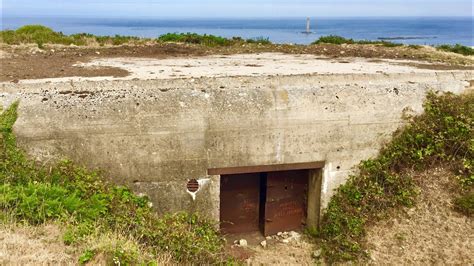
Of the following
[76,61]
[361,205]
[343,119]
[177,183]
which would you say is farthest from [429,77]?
[76,61]

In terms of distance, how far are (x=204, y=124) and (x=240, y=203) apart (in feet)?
4.63

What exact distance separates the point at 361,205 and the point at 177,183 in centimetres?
211

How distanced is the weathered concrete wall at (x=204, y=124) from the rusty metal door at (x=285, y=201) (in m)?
0.43

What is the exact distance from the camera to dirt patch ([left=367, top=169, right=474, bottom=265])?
457cm

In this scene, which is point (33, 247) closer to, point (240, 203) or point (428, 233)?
point (240, 203)

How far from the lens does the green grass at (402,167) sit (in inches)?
197

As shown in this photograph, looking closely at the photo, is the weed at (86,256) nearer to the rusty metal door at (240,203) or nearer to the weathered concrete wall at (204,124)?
the weathered concrete wall at (204,124)

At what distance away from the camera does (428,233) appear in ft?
15.6

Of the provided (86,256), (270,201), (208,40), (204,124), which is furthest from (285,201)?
(208,40)

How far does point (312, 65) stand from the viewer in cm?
672

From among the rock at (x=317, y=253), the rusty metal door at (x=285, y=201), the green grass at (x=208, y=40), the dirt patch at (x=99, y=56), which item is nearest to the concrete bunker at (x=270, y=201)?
the rusty metal door at (x=285, y=201)

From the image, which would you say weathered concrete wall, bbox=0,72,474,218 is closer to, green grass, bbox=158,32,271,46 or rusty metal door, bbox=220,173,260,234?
rusty metal door, bbox=220,173,260,234

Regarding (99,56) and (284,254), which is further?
(99,56)

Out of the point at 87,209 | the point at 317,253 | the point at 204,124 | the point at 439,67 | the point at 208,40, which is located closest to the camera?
the point at 87,209
